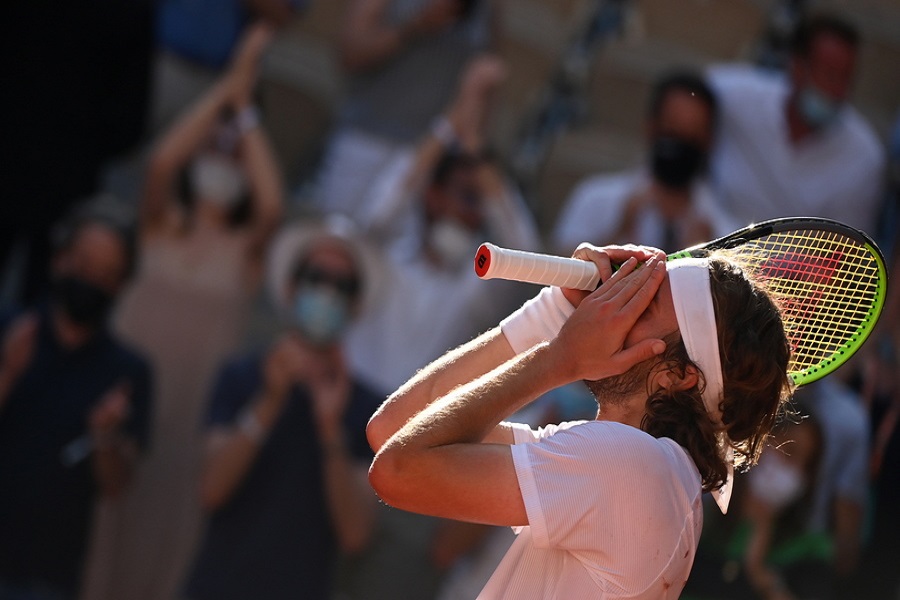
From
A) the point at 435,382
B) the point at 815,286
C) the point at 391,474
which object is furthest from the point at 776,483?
the point at 391,474

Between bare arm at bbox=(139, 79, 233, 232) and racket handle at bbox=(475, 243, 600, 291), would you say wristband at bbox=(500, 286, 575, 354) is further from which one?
bare arm at bbox=(139, 79, 233, 232)

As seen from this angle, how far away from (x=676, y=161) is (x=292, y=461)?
7.17 feet

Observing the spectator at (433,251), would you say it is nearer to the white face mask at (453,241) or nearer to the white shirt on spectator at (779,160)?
the white face mask at (453,241)

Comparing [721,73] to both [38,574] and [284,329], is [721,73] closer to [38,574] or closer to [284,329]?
[284,329]

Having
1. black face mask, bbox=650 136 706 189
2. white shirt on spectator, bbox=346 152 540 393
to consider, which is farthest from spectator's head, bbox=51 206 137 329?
black face mask, bbox=650 136 706 189

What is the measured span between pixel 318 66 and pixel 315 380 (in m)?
2.11

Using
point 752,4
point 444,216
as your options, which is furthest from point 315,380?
point 752,4

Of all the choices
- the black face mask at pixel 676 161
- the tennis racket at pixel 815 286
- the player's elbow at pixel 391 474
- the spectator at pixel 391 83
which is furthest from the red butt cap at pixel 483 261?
the spectator at pixel 391 83

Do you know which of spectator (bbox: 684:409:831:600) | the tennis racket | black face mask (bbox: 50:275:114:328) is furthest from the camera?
black face mask (bbox: 50:275:114:328)

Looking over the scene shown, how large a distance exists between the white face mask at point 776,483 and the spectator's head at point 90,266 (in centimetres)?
316

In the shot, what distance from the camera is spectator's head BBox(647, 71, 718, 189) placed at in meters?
5.52

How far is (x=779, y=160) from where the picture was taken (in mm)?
5703

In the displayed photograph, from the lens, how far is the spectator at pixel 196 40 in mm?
6496

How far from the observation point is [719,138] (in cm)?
574
